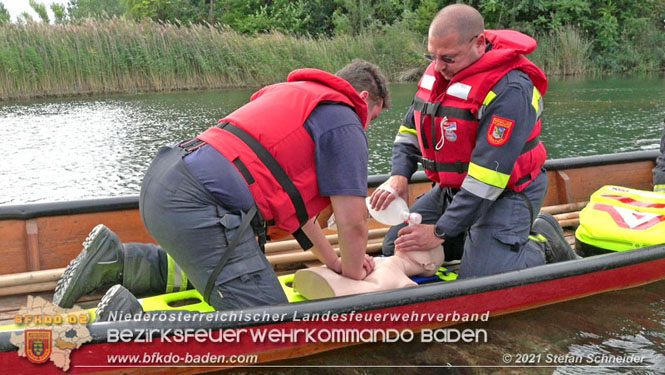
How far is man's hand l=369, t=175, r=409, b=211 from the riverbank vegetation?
11.0 metres

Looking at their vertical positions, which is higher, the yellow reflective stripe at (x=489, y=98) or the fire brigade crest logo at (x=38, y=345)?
the yellow reflective stripe at (x=489, y=98)

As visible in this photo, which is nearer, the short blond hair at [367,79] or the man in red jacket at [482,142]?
the short blond hair at [367,79]

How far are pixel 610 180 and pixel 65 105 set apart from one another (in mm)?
10767

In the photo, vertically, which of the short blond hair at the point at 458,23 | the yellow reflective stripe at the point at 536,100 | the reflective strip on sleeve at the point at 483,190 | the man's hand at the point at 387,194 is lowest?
the man's hand at the point at 387,194

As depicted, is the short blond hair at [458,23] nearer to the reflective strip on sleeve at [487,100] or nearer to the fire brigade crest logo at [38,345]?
the reflective strip on sleeve at [487,100]

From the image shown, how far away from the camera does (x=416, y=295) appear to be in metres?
3.28

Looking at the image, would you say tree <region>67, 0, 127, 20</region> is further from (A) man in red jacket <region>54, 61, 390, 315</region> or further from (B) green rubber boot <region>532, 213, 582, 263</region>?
(A) man in red jacket <region>54, 61, 390, 315</region>

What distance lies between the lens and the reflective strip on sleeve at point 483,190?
348cm

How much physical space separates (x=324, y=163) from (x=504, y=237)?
134 cm

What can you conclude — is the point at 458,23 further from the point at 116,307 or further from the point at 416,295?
the point at 116,307

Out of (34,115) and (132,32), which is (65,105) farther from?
(132,32)

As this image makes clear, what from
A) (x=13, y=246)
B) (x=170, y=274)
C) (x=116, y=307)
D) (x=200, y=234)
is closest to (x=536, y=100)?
(x=200, y=234)

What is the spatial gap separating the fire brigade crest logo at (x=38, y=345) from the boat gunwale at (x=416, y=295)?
50 mm

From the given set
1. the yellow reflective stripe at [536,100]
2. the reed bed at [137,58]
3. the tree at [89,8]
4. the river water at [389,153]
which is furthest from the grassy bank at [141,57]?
the tree at [89,8]
